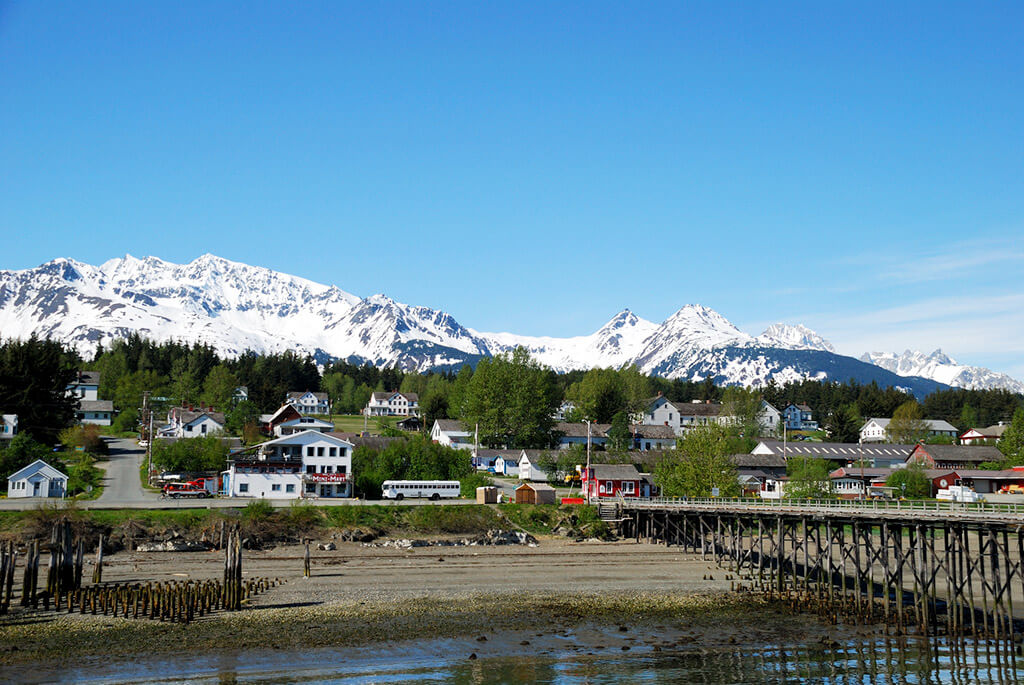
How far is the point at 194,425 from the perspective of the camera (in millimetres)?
122562

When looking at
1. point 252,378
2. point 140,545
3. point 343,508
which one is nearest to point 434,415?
point 252,378

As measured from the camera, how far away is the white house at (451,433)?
131163 millimetres

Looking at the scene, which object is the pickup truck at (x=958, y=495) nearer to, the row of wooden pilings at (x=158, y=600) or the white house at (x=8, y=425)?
the row of wooden pilings at (x=158, y=600)

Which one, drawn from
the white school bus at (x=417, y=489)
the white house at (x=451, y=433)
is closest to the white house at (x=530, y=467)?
the white school bus at (x=417, y=489)

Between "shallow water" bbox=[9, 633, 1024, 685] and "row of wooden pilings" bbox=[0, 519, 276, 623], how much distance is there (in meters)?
8.54

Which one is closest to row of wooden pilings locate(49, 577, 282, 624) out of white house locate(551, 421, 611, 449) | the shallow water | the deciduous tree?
the shallow water

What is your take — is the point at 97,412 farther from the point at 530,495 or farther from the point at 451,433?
the point at 530,495

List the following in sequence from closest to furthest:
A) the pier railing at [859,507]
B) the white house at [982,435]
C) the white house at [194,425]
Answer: the pier railing at [859,507]
the white house at [194,425]
the white house at [982,435]

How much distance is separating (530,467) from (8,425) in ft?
187

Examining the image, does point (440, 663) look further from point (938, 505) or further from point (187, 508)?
point (187, 508)

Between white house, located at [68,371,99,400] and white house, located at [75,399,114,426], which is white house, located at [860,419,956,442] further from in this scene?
white house, located at [68,371,99,400]

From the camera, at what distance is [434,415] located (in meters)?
160

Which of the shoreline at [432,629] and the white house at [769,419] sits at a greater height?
the white house at [769,419]

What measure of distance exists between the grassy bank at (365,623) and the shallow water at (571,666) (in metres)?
1.84
